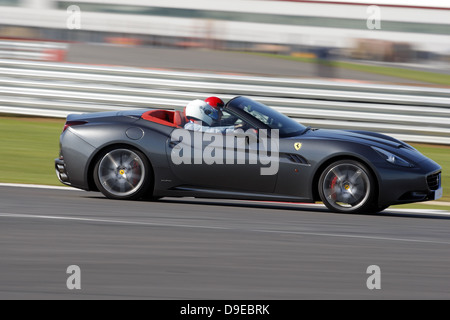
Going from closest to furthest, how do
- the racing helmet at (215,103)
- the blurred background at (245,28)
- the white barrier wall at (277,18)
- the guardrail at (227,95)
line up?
the racing helmet at (215,103)
the guardrail at (227,95)
the blurred background at (245,28)
the white barrier wall at (277,18)

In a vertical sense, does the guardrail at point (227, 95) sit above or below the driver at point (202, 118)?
above

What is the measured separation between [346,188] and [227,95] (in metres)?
5.89

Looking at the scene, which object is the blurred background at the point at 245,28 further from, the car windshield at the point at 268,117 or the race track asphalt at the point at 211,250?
the race track asphalt at the point at 211,250

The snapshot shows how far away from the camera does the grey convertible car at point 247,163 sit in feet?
26.2

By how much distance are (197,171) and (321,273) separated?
2.80 meters

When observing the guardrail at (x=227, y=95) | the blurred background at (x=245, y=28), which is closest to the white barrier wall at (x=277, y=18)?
the blurred background at (x=245, y=28)

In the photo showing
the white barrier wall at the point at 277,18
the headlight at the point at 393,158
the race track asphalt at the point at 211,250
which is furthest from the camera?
the white barrier wall at the point at 277,18

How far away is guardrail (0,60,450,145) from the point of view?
13023 mm

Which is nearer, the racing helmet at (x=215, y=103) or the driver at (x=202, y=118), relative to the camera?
the driver at (x=202, y=118)

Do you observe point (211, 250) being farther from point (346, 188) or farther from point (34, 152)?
point (34, 152)

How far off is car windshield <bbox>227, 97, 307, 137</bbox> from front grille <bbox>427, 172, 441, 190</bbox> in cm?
146

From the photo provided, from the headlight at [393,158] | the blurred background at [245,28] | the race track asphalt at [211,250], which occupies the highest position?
the blurred background at [245,28]
